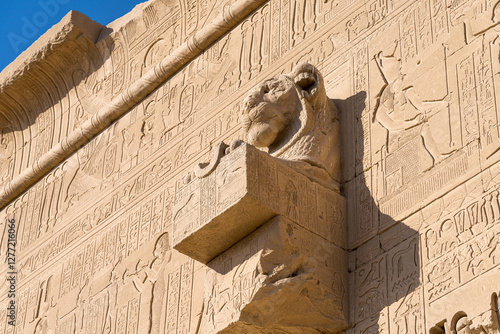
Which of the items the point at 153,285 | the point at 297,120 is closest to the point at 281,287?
the point at 297,120

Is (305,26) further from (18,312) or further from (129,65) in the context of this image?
(18,312)

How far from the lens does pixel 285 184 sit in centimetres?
584

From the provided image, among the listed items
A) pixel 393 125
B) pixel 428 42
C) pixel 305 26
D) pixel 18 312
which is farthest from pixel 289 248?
pixel 18 312

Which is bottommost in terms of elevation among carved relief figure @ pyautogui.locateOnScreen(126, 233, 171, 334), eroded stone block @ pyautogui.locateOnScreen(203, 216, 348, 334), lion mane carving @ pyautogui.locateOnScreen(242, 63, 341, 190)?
eroded stone block @ pyautogui.locateOnScreen(203, 216, 348, 334)

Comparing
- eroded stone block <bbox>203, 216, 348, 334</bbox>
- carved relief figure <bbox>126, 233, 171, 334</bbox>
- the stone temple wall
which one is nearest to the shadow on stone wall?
the stone temple wall

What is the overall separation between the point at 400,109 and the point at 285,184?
0.82 metres

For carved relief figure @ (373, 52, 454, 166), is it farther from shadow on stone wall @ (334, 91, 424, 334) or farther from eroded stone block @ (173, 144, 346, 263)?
eroded stone block @ (173, 144, 346, 263)

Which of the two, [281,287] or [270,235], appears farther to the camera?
[270,235]

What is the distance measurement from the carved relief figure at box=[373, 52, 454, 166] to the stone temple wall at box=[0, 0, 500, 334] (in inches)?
0.5

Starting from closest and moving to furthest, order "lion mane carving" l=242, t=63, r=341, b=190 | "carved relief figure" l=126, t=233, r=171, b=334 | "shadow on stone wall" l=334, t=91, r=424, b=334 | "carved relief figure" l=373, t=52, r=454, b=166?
"shadow on stone wall" l=334, t=91, r=424, b=334, "carved relief figure" l=373, t=52, r=454, b=166, "lion mane carving" l=242, t=63, r=341, b=190, "carved relief figure" l=126, t=233, r=171, b=334

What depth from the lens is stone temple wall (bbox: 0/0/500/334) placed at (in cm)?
550

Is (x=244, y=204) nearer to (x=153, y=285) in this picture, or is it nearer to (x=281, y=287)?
(x=281, y=287)

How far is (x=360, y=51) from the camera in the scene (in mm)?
6684

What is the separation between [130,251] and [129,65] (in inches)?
81.4
